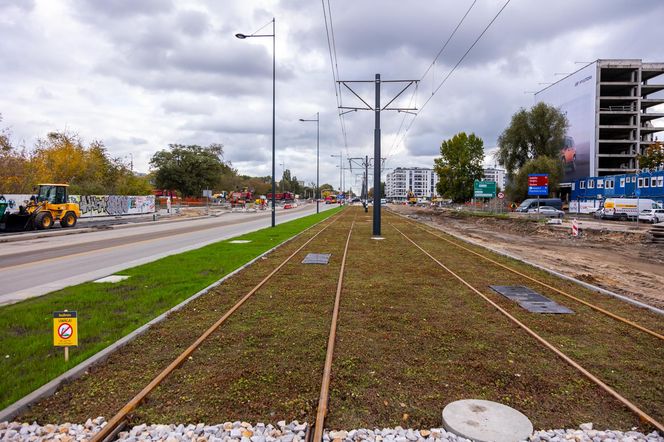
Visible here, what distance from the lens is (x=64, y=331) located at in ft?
19.5

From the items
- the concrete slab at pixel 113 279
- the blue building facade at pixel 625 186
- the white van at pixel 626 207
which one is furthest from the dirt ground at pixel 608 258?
the blue building facade at pixel 625 186

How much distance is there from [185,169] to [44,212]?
58.6 meters

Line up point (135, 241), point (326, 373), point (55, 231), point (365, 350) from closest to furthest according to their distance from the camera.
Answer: point (326, 373)
point (365, 350)
point (135, 241)
point (55, 231)

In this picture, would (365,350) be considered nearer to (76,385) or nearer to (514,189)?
(76,385)

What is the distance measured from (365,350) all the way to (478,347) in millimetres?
1663

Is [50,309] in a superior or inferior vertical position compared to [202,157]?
inferior

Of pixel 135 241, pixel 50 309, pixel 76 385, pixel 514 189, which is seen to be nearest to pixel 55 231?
pixel 135 241

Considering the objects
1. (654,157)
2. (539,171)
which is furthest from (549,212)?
(654,157)

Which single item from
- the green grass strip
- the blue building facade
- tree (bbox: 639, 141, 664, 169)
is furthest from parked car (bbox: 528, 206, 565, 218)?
the green grass strip

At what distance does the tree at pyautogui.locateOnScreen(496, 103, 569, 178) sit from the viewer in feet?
261

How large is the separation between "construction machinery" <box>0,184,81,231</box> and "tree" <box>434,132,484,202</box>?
71141 millimetres

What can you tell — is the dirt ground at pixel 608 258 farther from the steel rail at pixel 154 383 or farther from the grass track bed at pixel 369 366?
the steel rail at pixel 154 383

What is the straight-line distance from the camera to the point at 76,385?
526cm

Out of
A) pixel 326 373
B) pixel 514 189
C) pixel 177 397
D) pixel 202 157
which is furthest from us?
pixel 202 157
